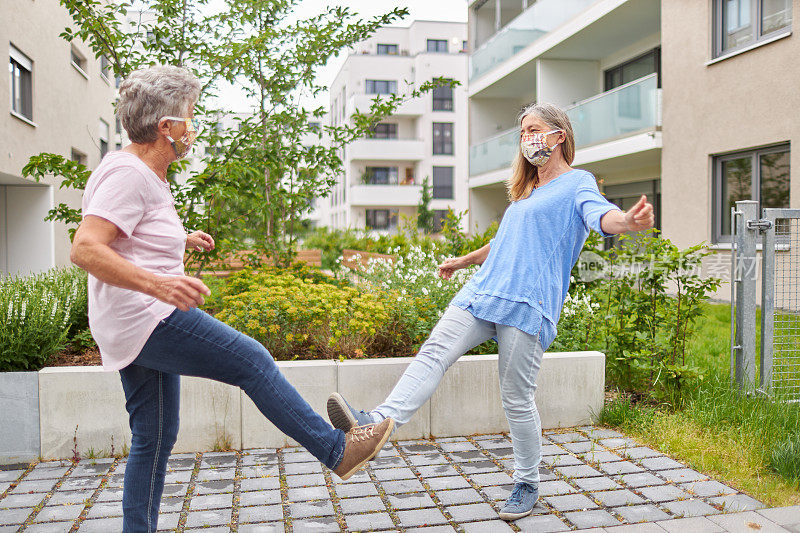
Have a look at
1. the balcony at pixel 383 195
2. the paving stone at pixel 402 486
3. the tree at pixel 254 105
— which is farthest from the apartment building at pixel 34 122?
the balcony at pixel 383 195

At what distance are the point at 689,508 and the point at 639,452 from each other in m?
0.89

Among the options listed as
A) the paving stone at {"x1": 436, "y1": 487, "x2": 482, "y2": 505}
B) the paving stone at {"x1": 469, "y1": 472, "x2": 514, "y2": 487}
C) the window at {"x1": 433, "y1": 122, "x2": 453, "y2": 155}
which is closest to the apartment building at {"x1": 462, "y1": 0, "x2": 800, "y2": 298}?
the paving stone at {"x1": 469, "y1": 472, "x2": 514, "y2": 487}

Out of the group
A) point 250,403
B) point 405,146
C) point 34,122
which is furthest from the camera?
point 405,146

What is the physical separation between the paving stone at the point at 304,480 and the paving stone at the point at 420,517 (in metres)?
Answer: 0.65

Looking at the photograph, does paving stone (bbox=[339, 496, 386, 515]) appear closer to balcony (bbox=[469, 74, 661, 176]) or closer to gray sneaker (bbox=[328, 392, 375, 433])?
gray sneaker (bbox=[328, 392, 375, 433])

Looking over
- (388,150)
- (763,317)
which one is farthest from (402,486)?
(388,150)

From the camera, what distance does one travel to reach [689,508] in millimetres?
3402

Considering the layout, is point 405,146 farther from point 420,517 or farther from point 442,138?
point 420,517

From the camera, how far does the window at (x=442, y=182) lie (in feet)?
162

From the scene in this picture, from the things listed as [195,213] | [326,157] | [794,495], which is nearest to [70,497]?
[195,213]

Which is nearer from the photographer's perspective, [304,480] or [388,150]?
[304,480]

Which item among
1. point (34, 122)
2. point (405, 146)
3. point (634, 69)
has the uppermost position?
point (405, 146)

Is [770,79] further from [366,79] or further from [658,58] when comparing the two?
[366,79]

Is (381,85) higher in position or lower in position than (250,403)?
higher
